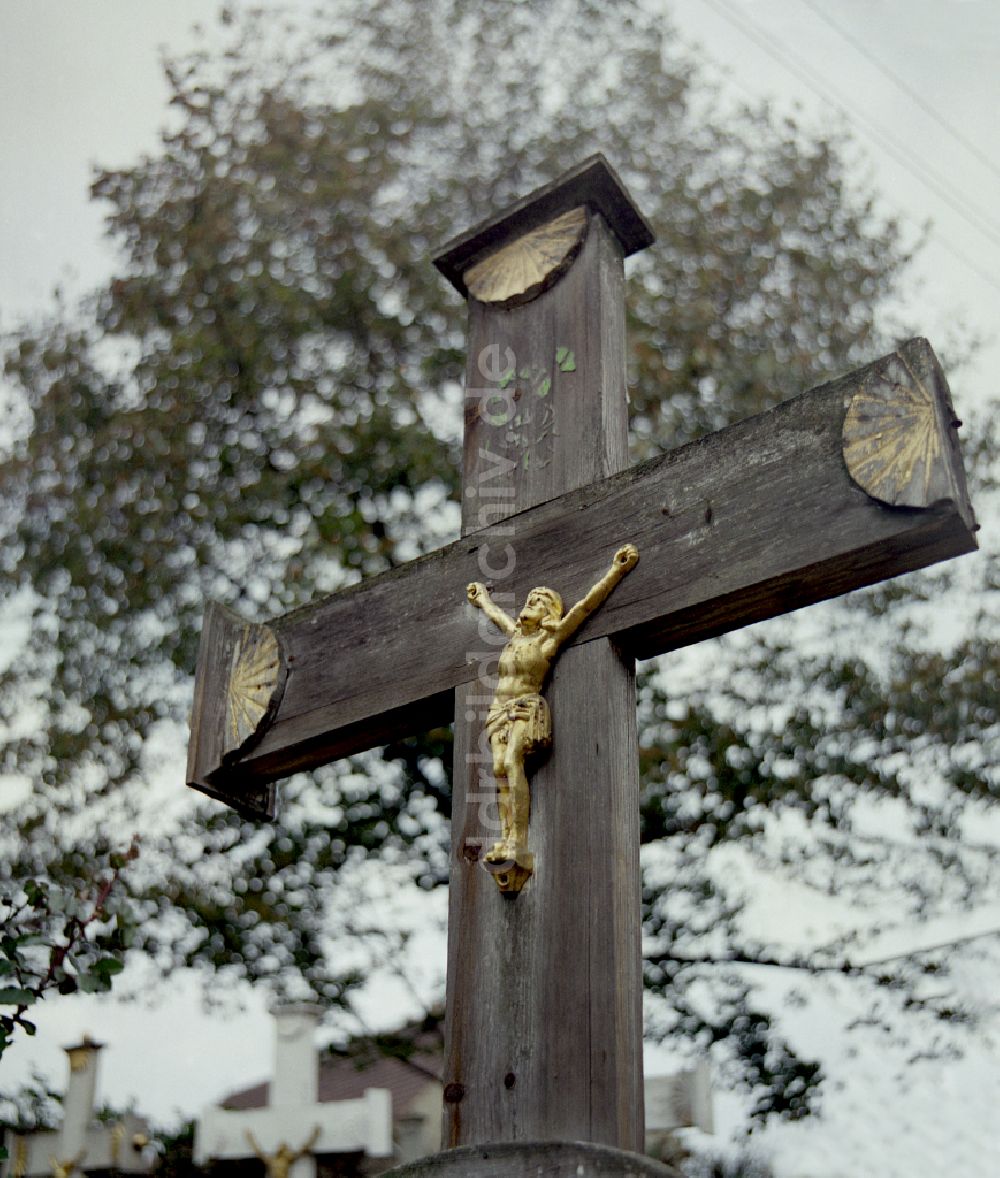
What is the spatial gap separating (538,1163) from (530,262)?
68.0 inches

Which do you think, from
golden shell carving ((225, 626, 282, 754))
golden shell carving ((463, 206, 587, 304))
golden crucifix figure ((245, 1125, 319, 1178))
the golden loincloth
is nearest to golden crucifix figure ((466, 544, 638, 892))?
the golden loincloth

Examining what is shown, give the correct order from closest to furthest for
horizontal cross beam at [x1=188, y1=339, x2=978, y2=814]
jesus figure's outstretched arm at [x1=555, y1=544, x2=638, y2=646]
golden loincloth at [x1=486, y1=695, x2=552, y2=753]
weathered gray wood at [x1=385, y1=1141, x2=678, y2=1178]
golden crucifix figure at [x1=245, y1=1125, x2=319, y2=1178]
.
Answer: weathered gray wood at [x1=385, y1=1141, x2=678, y2=1178]
horizontal cross beam at [x1=188, y1=339, x2=978, y2=814]
golden loincloth at [x1=486, y1=695, x2=552, y2=753]
jesus figure's outstretched arm at [x1=555, y1=544, x2=638, y2=646]
golden crucifix figure at [x1=245, y1=1125, x2=319, y2=1178]

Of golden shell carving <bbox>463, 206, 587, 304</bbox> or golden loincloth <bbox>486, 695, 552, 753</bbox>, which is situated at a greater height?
golden shell carving <bbox>463, 206, 587, 304</bbox>

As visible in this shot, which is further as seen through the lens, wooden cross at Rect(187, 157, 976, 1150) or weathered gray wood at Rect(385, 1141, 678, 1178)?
wooden cross at Rect(187, 157, 976, 1150)

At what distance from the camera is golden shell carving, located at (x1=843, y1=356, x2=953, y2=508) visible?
2012mm

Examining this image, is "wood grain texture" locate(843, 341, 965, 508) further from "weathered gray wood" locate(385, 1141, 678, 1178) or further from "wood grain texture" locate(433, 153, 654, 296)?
"weathered gray wood" locate(385, 1141, 678, 1178)

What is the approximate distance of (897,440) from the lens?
2078mm

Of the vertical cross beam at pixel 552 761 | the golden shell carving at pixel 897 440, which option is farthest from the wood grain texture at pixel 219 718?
the golden shell carving at pixel 897 440

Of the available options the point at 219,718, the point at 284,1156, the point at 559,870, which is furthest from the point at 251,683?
the point at 284,1156

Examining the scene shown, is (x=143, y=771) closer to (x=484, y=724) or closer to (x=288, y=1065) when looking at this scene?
(x=288, y=1065)

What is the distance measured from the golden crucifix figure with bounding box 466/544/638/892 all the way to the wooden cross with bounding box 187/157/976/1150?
24 millimetres

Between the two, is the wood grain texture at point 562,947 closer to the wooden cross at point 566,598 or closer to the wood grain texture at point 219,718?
the wooden cross at point 566,598

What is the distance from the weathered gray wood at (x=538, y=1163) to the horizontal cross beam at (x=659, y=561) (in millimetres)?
836

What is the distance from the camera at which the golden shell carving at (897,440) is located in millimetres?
2012
